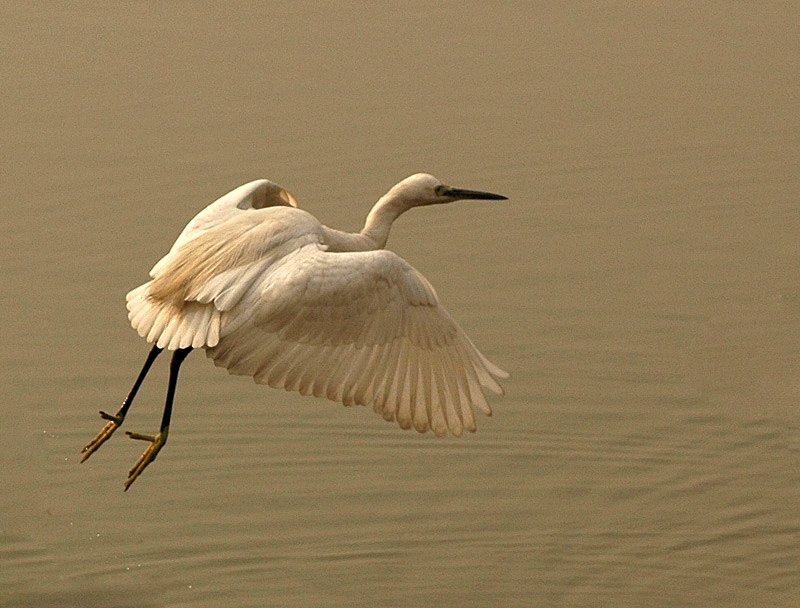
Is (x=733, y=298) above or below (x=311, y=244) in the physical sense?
below

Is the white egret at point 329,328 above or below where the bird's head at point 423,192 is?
below

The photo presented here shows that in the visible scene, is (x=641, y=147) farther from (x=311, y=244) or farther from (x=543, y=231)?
(x=311, y=244)

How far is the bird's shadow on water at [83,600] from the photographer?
11469mm

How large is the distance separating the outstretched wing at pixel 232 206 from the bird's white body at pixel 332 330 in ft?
1.66

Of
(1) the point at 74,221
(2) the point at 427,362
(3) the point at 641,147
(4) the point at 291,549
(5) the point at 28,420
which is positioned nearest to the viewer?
(2) the point at 427,362

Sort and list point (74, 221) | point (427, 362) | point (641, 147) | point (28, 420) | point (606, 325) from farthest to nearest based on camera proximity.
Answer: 1. point (641, 147)
2. point (74, 221)
3. point (606, 325)
4. point (28, 420)
5. point (427, 362)

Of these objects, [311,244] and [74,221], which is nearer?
[311,244]

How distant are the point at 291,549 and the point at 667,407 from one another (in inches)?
102

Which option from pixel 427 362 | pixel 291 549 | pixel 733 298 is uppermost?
pixel 427 362

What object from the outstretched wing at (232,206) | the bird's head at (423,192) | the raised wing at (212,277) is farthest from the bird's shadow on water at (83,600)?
the bird's head at (423,192)

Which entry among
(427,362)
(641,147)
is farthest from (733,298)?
(427,362)

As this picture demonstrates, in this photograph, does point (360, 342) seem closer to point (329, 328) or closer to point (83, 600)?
point (329, 328)

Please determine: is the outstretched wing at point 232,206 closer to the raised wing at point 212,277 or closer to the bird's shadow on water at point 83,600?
the raised wing at point 212,277

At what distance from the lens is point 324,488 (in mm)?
12336
